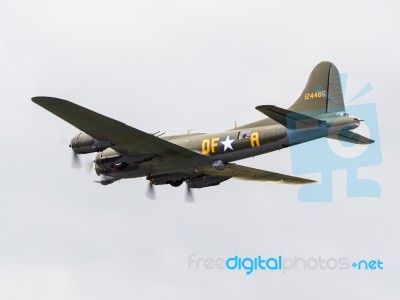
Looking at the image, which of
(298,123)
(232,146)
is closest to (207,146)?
(232,146)

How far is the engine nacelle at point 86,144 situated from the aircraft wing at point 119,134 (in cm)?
31

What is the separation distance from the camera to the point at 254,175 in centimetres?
6656

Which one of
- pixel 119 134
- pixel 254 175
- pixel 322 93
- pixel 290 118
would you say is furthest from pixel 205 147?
pixel 254 175

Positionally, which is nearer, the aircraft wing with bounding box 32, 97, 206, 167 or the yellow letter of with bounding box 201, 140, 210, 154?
the aircraft wing with bounding box 32, 97, 206, 167

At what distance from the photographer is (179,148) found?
59.3 meters

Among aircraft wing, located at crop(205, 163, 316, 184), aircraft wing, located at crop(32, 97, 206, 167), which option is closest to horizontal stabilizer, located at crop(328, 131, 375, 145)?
aircraft wing, located at crop(32, 97, 206, 167)

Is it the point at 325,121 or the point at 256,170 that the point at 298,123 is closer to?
the point at 325,121

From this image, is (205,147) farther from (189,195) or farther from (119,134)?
(189,195)

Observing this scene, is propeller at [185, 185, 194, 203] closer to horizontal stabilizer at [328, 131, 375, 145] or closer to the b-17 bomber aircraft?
the b-17 bomber aircraft

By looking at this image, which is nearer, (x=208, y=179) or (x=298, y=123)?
(x=298, y=123)

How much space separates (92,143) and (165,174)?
17.3ft

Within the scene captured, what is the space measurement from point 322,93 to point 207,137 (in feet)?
20.8

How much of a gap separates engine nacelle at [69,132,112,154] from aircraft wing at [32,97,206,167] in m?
0.31

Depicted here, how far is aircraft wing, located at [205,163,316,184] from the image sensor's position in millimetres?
64938
